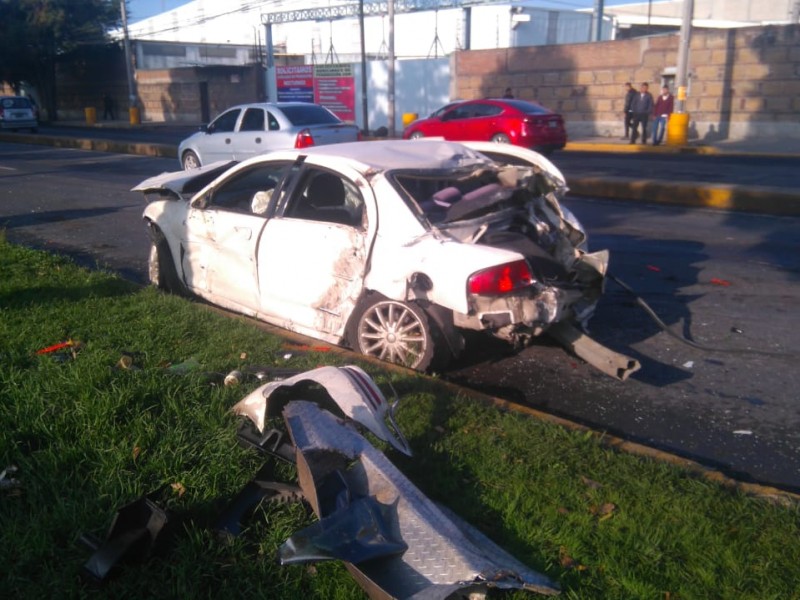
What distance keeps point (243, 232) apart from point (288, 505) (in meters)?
3.41

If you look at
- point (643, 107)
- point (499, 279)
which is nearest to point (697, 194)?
point (499, 279)

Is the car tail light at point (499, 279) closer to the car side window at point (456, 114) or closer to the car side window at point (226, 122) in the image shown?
the car side window at point (226, 122)

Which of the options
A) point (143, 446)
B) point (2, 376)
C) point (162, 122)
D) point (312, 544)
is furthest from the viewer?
point (162, 122)

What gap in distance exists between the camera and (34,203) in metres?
14.8

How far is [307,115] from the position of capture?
57.7 ft

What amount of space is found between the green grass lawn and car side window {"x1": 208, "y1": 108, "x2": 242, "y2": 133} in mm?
13473

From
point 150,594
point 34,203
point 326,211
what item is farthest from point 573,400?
point 34,203

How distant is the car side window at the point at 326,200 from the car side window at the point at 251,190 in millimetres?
222

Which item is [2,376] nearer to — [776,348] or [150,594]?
[150,594]

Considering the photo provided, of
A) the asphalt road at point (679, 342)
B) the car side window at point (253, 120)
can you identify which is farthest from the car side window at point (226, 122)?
the asphalt road at point (679, 342)

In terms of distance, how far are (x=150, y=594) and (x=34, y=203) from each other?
13.3 m

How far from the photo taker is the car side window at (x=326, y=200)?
19.7 ft

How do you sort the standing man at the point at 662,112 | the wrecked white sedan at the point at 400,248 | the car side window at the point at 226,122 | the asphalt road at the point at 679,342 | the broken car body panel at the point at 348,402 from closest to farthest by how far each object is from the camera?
the broken car body panel at the point at 348,402 → the asphalt road at the point at 679,342 → the wrecked white sedan at the point at 400,248 → the car side window at the point at 226,122 → the standing man at the point at 662,112

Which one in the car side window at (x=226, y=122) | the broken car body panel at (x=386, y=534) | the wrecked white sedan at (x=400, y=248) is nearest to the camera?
the broken car body panel at (x=386, y=534)
